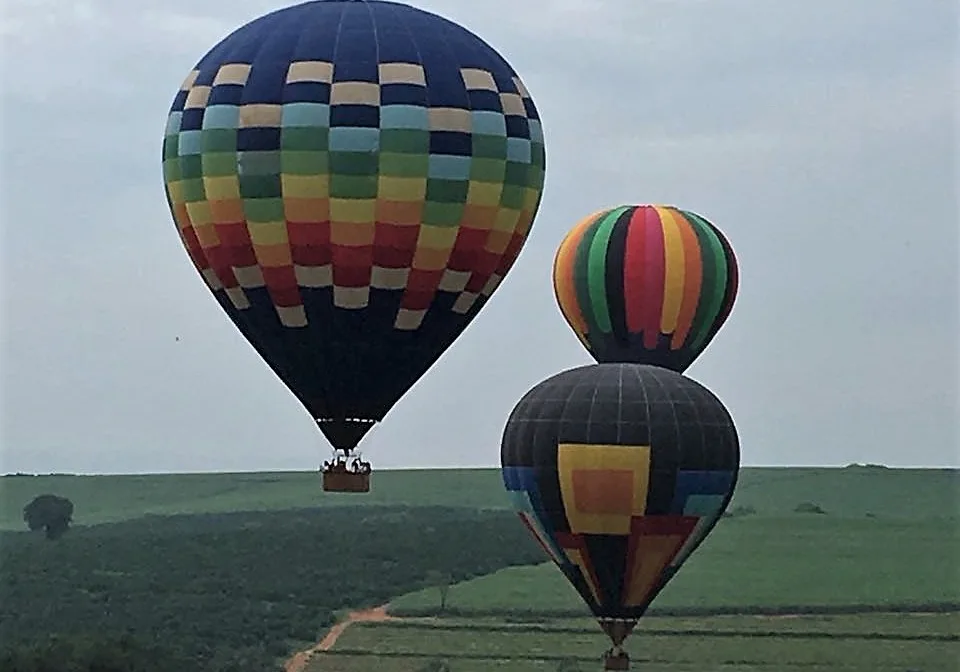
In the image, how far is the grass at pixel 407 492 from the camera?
82188 mm

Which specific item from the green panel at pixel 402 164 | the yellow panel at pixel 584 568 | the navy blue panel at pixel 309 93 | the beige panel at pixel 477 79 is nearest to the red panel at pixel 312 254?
the green panel at pixel 402 164

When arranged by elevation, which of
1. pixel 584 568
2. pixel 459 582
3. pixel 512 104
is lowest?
pixel 584 568

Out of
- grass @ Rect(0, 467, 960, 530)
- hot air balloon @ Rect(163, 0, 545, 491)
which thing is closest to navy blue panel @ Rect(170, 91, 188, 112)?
hot air balloon @ Rect(163, 0, 545, 491)

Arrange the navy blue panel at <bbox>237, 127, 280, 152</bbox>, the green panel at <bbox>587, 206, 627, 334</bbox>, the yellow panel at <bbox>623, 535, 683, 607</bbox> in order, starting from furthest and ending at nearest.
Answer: the green panel at <bbox>587, 206, 627, 334</bbox> < the yellow panel at <bbox>623, 535, 683, 607</bbox> < the navy blue panel at <bbox>237, 127, 280, 152</bbox>

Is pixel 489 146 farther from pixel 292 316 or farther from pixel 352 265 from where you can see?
pixel 292 316

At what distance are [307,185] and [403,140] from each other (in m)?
1.03

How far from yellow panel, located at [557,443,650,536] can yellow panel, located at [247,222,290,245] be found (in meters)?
5.90

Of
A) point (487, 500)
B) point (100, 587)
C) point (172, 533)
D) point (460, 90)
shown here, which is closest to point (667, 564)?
point (460, 90)

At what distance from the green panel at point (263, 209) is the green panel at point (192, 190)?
1.87 ft

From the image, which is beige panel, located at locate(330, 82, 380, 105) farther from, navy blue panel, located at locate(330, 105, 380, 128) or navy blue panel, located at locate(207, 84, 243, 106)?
navy blue panel, located at locate(207, 84, 243, 106)

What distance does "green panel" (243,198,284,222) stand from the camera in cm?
2220

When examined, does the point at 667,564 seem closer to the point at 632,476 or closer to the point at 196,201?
the point at 632,476

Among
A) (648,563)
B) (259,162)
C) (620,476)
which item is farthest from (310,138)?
(648,563)

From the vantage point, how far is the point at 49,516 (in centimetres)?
8206
